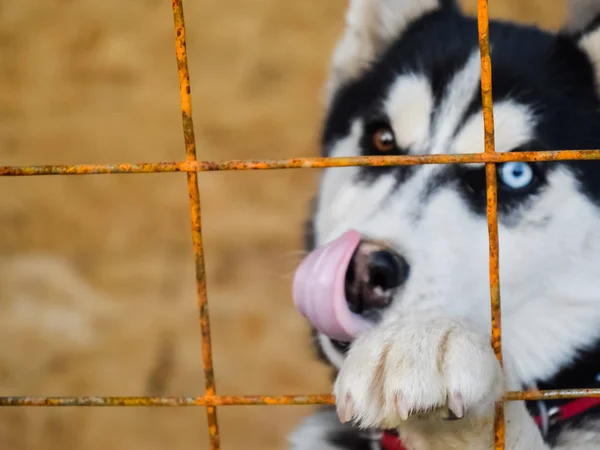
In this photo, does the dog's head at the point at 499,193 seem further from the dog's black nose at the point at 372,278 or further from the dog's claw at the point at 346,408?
the dog's claw at the point at 346,408

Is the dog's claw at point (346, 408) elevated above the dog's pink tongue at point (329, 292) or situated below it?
below

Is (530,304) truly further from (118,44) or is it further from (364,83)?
(118,44)

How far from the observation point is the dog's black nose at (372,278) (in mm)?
1128

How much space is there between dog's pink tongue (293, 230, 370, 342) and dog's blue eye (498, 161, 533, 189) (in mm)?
382

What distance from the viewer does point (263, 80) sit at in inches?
108

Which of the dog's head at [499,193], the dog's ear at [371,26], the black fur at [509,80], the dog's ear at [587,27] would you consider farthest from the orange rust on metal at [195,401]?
the dog's ear at [371,26]

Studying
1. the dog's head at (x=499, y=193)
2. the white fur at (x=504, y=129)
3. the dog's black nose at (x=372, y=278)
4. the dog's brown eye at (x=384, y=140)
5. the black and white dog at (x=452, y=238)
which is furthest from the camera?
the dog's brown eye at (x=384, y=140)

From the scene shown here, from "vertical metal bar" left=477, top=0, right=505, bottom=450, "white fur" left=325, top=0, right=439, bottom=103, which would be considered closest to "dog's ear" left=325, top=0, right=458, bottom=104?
"white fur" left=325, top=0, right=439, bottom=103

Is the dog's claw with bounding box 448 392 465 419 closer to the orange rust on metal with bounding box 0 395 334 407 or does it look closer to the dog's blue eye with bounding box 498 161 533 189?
the orange rust on metal with bounding box 0 395 334 407

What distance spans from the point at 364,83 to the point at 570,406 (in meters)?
0.81

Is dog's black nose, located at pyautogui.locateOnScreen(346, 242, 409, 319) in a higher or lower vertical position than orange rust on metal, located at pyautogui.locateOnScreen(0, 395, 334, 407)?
higher

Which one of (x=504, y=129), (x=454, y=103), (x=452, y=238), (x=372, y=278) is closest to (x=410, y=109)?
(x=454, y=103)

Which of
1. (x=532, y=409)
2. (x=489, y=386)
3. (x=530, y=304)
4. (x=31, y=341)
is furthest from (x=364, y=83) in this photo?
(x=31, y=341)

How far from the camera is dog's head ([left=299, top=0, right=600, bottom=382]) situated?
4.11 ft
